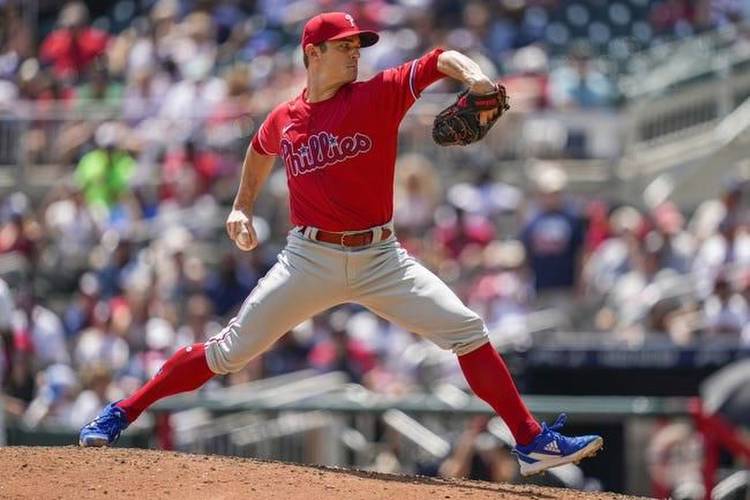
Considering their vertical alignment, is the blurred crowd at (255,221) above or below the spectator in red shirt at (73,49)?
below

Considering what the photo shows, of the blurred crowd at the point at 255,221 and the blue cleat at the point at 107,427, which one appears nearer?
the blue cleat at the point at 107,427

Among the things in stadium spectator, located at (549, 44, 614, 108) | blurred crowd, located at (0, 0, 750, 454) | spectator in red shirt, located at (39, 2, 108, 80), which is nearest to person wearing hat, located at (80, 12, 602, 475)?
blurred crowd, located at (0, 0, 750, 454)

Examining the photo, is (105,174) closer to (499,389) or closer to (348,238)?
(348,238)

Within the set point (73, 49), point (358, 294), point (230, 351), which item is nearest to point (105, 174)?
point (73, 49)

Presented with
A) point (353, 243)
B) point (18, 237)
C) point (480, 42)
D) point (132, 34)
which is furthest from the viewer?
point (132, 34)

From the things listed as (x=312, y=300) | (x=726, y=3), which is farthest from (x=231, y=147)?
(x=312, y=300)

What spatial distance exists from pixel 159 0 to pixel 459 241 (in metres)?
6.72

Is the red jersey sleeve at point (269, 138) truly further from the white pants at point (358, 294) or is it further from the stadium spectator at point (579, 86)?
the stadium spectator at point (579, 86)

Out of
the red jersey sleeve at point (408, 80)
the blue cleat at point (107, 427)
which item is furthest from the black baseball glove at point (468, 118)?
the blue cleat at point (107, 427)

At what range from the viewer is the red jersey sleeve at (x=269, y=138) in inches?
300

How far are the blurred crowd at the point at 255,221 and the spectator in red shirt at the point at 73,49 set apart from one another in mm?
22

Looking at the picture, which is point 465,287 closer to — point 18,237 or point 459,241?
point 459,241

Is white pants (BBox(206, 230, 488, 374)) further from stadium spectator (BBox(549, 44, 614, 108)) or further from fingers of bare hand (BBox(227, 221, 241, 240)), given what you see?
stadium spectator (BBox(549, 44, 614, 108))

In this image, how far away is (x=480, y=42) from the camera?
17.8 meters
